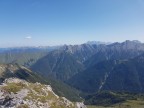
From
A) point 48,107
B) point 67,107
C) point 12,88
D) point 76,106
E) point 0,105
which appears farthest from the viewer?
point 76,106

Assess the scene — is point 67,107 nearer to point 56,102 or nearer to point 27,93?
point 56,102

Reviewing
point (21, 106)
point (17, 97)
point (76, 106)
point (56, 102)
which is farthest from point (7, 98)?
point (76, 106)

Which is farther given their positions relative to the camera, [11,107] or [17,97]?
[17,97]

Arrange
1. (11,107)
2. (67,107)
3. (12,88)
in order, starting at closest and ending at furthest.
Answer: (11,107) < (12,88) < (67,107)

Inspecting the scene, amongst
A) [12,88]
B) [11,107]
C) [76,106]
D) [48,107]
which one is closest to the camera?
[11,107]

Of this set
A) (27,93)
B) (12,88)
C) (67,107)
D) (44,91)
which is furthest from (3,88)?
(67,107)

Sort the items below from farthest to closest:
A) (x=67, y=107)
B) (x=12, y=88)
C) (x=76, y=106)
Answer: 1. (x=76, y=106)
2. (x=67, y=107)
3. (x=12, y=88)

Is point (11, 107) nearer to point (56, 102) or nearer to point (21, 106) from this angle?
point (21, 106)

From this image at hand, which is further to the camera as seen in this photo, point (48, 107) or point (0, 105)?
point (48, 107)

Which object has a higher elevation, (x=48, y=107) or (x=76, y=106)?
(x=48, y=107)
